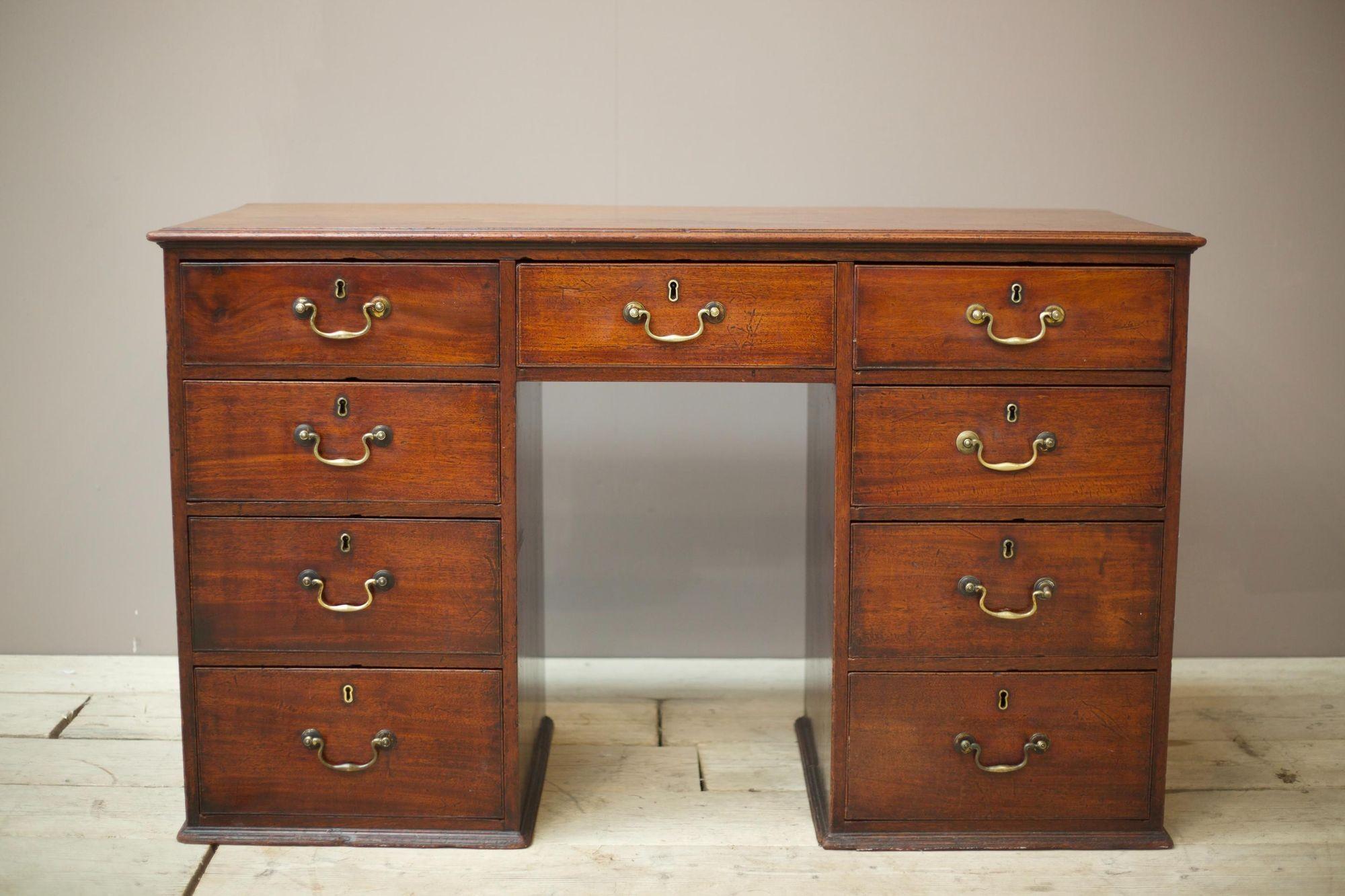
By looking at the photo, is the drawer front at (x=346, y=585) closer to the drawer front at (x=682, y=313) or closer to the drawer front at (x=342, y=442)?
the drawer front at (x=342, y=442)

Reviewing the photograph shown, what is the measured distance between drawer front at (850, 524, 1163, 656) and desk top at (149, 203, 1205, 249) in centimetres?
42

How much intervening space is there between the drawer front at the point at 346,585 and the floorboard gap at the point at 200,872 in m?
0.31

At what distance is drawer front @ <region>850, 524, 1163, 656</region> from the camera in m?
2.09

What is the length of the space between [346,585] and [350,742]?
243 millimetres

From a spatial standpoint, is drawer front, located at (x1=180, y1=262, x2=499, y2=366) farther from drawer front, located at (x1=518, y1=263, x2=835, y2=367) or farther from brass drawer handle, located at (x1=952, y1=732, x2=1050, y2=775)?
brass drawer handle, located at (x1=952, y1=732, x2=1050, y2=775)

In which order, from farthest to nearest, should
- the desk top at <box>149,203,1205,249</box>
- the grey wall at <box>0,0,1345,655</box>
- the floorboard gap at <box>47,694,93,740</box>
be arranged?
the grey wall at <box>0,0,1345,655</box>
the floorboard gap at <box>47,694,93,740</box>
the desk top at <box>149,203,1205,249</box>

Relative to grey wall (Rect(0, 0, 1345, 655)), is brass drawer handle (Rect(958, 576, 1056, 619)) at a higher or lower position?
lower

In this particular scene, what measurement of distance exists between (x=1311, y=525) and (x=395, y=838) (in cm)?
198

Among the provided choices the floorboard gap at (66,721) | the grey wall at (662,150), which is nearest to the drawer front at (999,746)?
the grey wall at (662,150)

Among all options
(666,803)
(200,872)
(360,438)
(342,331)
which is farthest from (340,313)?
(666,803)

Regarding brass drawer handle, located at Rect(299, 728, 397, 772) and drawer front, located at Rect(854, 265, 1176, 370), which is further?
brass drawer handle, located at Rect(299, 728, 397, 772)

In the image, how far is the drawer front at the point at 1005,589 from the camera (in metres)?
2.09

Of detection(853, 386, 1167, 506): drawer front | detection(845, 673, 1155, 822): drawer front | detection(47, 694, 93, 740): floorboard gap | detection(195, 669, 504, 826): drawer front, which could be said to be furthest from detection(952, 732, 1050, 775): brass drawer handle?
detection(47, 694, 93, 740): floorboard gap

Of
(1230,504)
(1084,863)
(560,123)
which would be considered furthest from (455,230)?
(1230,504)
